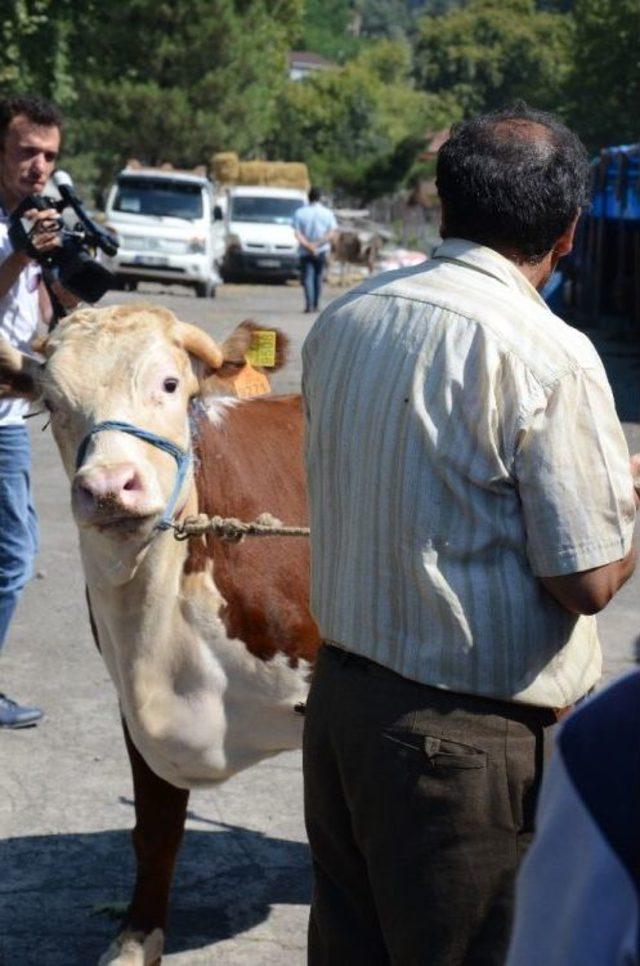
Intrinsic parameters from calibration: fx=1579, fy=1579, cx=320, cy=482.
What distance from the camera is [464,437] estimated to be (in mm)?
2463

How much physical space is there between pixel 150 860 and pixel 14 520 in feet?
5.32

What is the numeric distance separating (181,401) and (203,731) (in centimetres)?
83

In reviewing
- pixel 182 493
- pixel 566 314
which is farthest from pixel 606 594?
pixel 566 314

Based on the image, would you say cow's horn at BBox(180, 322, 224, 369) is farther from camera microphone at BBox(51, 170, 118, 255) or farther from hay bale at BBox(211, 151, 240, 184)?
hay bale at BBox(211, 151, 240, 184)

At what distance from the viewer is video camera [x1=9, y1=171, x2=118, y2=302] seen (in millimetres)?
4836

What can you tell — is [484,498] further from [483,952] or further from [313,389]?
[483,952]

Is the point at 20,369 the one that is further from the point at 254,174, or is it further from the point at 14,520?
the point at 254,174

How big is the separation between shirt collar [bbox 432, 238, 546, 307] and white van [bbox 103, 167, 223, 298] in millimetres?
23748

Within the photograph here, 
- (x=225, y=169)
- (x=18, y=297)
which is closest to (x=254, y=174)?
(x=225, y=169)

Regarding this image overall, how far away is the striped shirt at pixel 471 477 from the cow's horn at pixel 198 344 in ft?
4.42

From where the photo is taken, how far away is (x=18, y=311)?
511 centimetres

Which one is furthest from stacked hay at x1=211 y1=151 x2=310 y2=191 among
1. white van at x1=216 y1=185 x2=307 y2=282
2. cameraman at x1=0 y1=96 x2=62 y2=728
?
cameraman at x1=0 y1=96 x2=62 y2=728

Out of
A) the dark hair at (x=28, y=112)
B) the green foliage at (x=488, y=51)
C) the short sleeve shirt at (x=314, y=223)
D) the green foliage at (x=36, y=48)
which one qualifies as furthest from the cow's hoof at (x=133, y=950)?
the green foliage at (x=488, y=51)

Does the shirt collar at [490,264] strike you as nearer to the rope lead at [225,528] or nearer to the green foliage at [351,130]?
the rope lead at [225,528]
